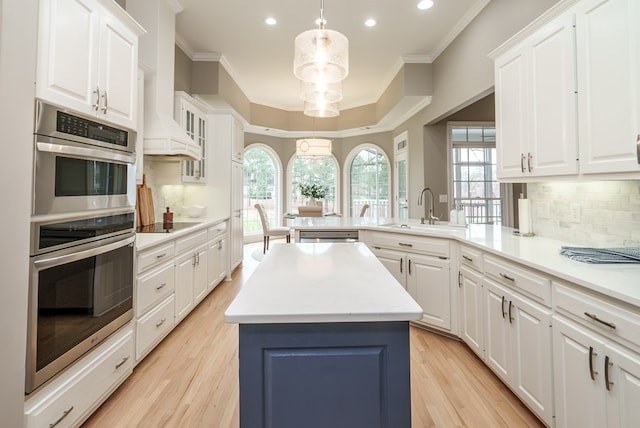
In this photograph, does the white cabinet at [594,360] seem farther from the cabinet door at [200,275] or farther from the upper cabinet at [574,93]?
the cabinet door at [200,275]

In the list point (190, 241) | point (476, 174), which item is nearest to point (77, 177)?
point (190, 241)

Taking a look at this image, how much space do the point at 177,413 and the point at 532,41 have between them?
3204 millimetres

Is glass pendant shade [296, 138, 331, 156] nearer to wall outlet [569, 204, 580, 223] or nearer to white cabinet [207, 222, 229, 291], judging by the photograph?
white cabinet [207, 222, 229, 291]

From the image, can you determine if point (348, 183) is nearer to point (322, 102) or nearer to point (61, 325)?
point (322, 102)

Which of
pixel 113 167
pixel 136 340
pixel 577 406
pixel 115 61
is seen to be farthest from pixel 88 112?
pixel 577 406

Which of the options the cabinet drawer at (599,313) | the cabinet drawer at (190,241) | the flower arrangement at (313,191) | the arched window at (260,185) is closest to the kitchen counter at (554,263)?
the cabinet drawer at (599,313)

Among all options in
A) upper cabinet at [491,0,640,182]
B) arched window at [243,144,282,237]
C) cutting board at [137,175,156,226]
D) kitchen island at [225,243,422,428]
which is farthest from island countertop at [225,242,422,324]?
arched window at [243,144,282,237]

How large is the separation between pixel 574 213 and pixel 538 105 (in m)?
0.79

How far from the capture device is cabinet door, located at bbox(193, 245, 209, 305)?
3418 mm

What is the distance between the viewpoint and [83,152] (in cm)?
160

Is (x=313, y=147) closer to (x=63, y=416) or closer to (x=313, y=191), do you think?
(x=313, y=191)

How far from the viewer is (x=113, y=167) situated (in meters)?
1.88

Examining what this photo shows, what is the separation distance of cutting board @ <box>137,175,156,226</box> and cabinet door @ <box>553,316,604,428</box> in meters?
3.53

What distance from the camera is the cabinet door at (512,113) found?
2.21 m
